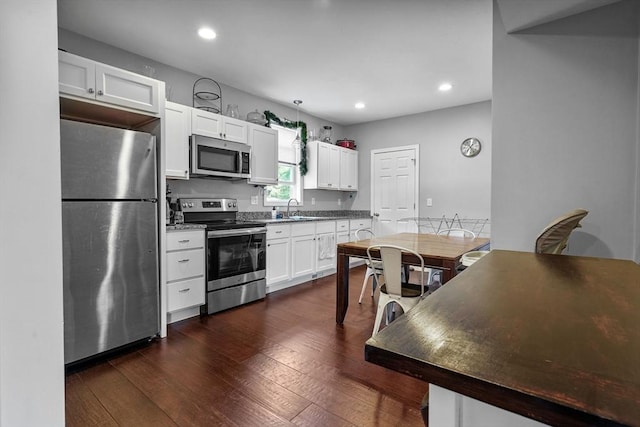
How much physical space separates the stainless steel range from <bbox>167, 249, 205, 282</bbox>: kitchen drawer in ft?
0.33

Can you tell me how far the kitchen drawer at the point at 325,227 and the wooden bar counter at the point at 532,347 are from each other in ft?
11.8

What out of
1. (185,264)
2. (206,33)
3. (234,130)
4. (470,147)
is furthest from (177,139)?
(470,147)

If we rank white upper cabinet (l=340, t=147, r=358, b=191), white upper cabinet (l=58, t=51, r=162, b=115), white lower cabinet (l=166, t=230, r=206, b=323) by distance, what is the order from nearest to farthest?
white upper cabinet (l=58, t=51, r=162, b=115), white lower cabinet (l=166, t=230, r=206, b=323), white upper cabinet (l=340, t=147, r=358, b=191)

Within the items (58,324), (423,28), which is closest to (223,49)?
(423,28)

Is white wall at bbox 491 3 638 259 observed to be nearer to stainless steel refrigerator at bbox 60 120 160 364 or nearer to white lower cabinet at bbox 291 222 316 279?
white lower cabinet at bbox 291 222 316 279

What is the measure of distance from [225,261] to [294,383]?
1660 mm

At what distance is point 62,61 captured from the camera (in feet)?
7.18

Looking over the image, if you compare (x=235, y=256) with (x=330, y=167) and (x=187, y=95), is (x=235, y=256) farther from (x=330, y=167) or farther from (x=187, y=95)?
(x=330, y=167)

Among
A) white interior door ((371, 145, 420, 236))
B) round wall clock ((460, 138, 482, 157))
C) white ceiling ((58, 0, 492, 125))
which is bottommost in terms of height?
white interior door ((371, 145, 420, 236))

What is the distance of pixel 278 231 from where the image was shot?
3.96 meters

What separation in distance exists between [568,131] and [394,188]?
134 inches

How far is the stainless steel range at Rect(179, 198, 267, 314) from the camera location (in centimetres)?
319

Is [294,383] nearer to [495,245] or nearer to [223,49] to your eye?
[495,245]

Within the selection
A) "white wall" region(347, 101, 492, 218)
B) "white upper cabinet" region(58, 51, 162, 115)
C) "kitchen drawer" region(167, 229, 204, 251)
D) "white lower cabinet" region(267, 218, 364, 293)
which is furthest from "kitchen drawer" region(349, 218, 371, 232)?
"white upper cabinet" region(58, 51, 162, 115)
